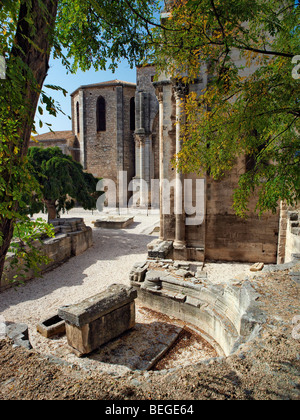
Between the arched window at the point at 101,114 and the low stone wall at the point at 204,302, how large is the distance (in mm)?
22338

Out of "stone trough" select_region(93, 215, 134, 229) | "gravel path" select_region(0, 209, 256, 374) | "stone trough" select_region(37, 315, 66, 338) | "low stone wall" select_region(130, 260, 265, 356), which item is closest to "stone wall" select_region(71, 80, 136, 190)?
"stone trough" select_region(93, 215, 134, 229)

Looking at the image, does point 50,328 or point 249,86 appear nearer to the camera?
point 249,86

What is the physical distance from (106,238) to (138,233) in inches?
73.7

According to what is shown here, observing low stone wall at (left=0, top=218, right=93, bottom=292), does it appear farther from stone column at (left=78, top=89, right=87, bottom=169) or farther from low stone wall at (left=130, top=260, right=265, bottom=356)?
stone column at (left=78, top=89, right=87, bottom=169)

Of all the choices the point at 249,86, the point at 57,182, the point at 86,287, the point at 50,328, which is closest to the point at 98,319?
the point at 50,328

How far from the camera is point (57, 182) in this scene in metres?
11.3

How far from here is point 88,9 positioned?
356 centimetres

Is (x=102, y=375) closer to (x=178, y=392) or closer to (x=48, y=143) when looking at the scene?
(x=178, y=392)

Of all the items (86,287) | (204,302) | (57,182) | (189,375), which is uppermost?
(57,182)

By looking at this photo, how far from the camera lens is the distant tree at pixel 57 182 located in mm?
11258

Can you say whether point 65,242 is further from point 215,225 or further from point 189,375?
point 189,375

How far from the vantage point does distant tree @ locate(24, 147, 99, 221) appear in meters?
11.3

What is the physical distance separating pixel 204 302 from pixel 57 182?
27.9 feet

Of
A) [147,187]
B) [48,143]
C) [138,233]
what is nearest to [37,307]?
[138,233]
